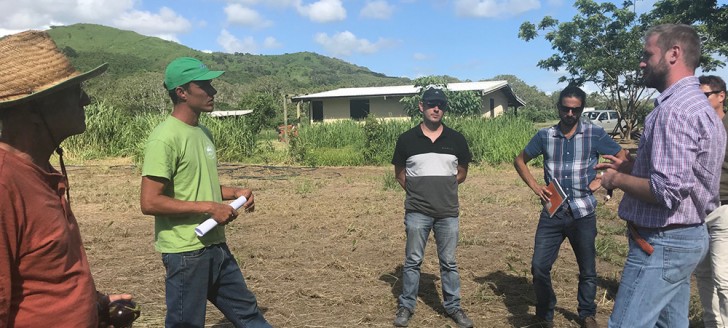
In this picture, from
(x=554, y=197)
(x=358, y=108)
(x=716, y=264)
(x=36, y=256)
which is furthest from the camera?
(x=358, y=108)

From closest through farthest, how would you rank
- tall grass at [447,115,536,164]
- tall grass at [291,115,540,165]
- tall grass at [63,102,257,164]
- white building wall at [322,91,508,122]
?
tall grass at [447,115,536,164]
tall grass at [291,115,540,165]
tall grass at [63,102,257,164]
white building wall at [322,91,508,122]

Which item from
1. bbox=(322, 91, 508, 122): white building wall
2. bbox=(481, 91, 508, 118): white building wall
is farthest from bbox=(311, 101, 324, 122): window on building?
bbox=(481, 91, 508, 118): white building wall

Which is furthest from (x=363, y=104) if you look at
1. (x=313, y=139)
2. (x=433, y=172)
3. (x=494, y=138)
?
(x=433, y=172)

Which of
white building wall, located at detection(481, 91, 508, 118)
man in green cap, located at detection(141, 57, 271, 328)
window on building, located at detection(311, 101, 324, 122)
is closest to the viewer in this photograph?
man in green cap, located at detection(141, 57, 271, 328)

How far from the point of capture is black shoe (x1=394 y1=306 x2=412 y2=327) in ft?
14.0

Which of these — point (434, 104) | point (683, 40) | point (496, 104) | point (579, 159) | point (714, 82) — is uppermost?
point (496, 104)

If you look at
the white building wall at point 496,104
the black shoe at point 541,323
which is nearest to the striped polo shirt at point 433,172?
the black shoe at point 541,323

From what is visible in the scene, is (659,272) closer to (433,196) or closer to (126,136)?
(433,196)

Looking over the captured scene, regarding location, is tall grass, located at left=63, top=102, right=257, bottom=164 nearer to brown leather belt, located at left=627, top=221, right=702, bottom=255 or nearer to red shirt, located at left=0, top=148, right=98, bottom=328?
brown leather belt, located at left=627, top=221, right=702, bottom=255

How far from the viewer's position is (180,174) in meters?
2.82

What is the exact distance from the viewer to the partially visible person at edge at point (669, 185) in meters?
2.30

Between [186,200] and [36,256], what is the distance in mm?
1309

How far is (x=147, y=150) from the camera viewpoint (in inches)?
107

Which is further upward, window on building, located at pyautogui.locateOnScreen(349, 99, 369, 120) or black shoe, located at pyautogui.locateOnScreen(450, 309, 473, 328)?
window on building, located at pyautogui.locateOnScreen(349, 99, 369, 120)
